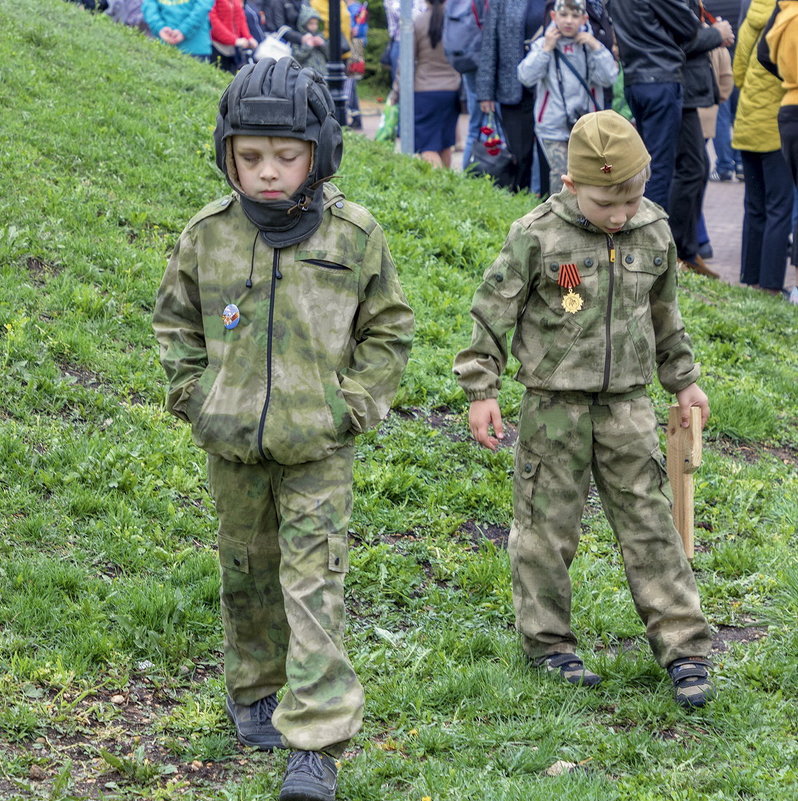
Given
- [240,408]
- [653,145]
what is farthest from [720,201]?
[240,408]

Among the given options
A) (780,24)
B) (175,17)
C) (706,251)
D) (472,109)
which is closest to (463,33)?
(472,109)

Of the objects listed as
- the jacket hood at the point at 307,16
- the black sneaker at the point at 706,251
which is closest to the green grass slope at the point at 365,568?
the black sneaker at the point at 706,251

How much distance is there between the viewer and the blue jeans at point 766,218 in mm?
10477

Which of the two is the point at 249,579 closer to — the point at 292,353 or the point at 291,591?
the point at 291,591

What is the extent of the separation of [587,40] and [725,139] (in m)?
8.19

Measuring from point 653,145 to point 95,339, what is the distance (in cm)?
543

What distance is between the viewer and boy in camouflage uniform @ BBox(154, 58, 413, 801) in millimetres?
3605

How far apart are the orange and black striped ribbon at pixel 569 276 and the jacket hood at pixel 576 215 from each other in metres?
0.15

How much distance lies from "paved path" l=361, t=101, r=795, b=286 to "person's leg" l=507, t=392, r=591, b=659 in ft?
24.5

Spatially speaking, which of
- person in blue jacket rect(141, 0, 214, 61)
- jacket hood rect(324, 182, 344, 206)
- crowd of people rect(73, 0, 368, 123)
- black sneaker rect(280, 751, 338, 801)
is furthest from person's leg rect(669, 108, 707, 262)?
black sneaker rect(280, 751, 338, 801)

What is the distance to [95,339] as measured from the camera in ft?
21.5

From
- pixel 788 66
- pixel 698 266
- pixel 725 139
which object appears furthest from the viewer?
pixel 725 139

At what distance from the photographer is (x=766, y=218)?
35.1 ft

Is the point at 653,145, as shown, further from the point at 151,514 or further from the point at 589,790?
the point at 589,790
